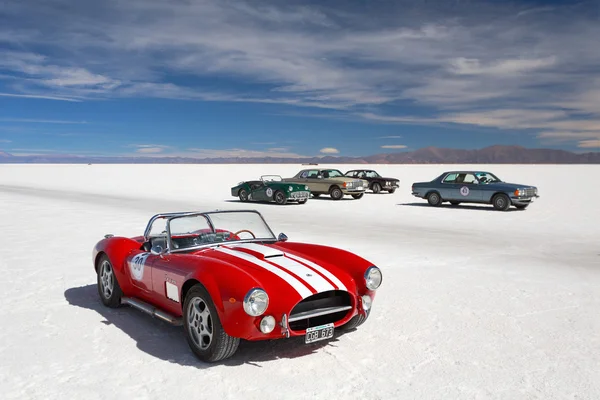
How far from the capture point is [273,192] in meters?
23.5

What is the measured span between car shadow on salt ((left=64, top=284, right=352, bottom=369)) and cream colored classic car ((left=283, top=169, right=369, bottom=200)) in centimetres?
1955

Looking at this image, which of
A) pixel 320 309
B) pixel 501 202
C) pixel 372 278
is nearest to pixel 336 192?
pixel 501 202

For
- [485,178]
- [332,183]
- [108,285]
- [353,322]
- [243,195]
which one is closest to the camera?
[353,322]

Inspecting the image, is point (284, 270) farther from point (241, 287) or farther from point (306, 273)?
point (241, 287)

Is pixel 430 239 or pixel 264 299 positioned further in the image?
pixel 430 239

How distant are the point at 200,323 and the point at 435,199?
60.8ft

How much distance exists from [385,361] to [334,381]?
2.16ft

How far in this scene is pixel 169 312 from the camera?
5.38 m

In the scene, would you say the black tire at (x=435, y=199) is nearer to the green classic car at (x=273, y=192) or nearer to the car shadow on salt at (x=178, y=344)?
the green classic car at (x=273, y=192)

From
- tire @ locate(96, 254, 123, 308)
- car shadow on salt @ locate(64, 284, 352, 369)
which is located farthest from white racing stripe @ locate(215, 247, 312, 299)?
tire @ locate(96, 254, 123, 308)

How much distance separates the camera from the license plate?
459cm

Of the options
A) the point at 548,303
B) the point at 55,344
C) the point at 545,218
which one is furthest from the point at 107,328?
the point at 545,218

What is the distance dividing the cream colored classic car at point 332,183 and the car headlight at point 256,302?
826 inches

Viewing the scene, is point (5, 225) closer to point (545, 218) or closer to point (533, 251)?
point (533, 251)
